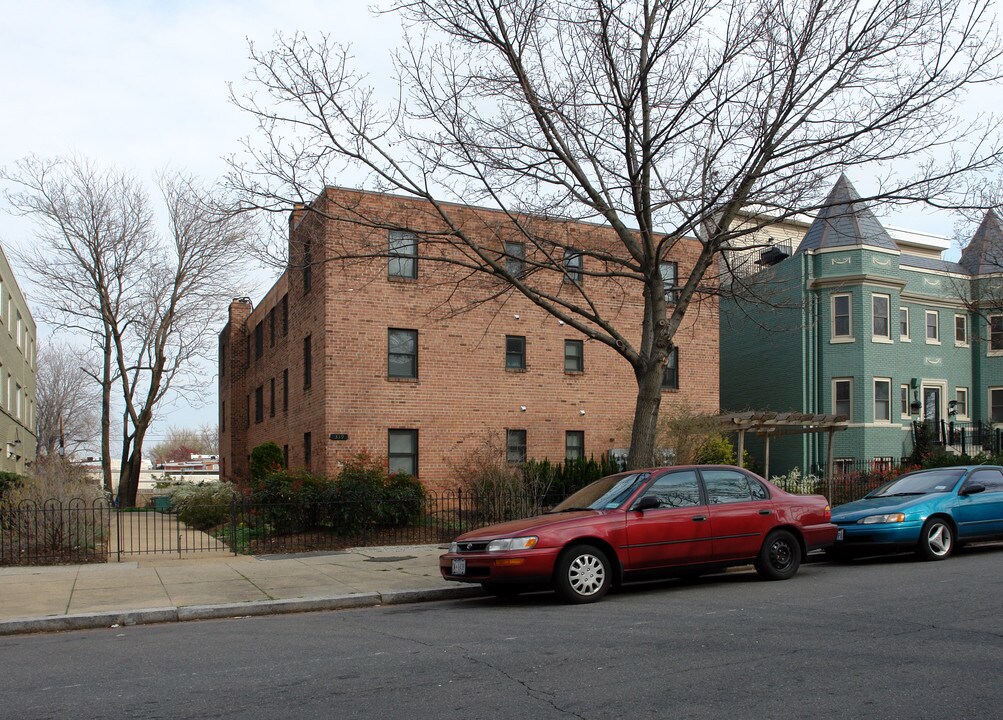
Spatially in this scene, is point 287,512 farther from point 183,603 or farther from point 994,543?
point 994,543

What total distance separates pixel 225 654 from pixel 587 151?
956 cm

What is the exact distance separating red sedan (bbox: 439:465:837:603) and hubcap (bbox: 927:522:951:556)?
1939 millimetres

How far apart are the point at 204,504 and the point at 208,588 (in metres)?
10.8

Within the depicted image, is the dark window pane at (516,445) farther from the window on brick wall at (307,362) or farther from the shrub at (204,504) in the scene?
the shrub at (204,504)

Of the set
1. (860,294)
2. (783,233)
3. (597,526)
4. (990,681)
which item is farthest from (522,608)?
(783,233)

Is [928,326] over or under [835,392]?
over

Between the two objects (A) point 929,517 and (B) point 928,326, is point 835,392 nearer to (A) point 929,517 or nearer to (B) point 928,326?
(B) point 928,326

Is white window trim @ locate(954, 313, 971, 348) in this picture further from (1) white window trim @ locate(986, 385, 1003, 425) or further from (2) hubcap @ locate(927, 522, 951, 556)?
(2) hubcap @ locate(927, 522, 951, 556)

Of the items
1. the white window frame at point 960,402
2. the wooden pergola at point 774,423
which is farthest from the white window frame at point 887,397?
the wooden pergola at point 774,423

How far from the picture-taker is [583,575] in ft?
32.7

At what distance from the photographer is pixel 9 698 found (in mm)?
6402

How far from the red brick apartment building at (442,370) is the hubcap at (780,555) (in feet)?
38.7

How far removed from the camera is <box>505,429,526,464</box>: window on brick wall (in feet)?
84.8

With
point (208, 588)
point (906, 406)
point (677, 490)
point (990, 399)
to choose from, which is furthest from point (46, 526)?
point (990, 399)
